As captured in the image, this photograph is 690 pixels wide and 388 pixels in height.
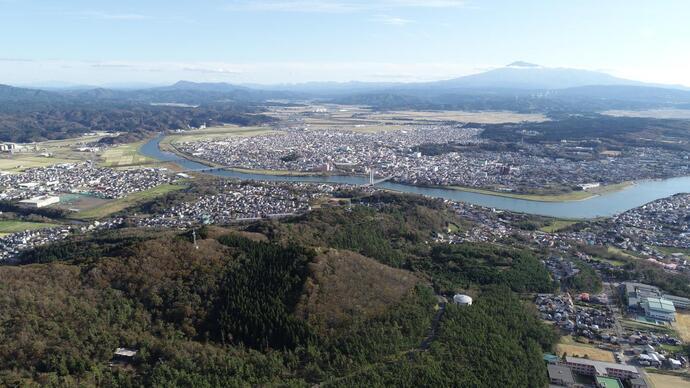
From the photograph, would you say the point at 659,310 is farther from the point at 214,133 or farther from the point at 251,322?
the point at 214,133

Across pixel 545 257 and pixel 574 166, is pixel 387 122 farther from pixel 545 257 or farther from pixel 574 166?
pixel 545 257

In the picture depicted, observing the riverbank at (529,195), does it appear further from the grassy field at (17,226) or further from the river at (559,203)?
the grassy field at (17,226)

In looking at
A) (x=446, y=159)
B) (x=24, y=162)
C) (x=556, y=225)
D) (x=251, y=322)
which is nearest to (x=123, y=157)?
(x=24, y=162)

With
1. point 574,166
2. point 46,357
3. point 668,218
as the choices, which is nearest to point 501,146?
point 574,166

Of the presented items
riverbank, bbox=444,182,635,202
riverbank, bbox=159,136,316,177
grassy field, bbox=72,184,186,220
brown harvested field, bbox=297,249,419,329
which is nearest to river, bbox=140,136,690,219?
riverbank, bbox=444,182,635,202

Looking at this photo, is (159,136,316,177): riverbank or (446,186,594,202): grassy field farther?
(159,136,316,177): riverbank

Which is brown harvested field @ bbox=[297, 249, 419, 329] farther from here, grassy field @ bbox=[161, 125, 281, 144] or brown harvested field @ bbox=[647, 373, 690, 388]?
grassy field @ bbox=[161, 125, 281, 144]
